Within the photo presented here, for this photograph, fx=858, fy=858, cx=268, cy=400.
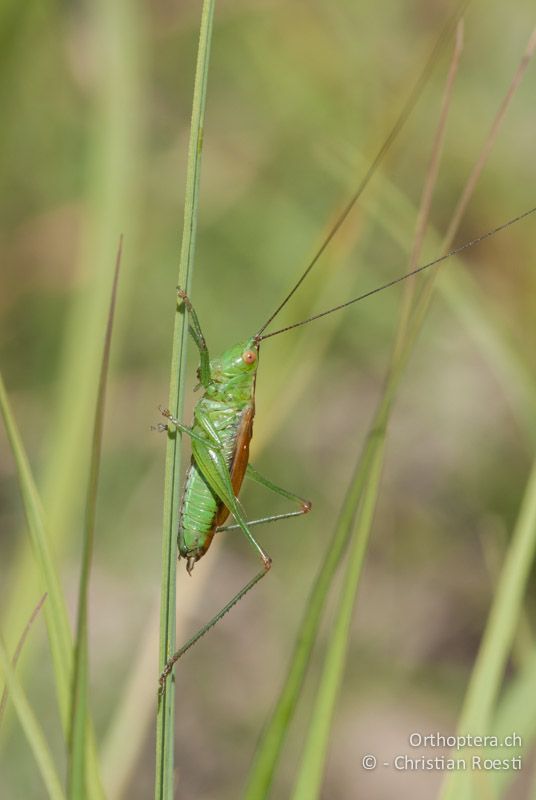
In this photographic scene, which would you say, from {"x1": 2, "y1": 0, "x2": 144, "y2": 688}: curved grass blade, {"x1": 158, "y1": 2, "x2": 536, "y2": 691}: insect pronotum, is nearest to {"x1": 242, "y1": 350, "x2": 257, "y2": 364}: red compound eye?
{"x1": 158, "y1": 2, "x2": 536, "y2": 691}: insect pronotum

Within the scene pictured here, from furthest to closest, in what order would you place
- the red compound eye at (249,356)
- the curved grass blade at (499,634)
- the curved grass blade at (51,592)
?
the red compound eye at (249,356)
the curved grass blade at (499,634)
the curved grass blade at (51,592)

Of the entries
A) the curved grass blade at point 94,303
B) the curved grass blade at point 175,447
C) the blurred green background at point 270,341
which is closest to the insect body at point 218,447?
the curved grass blade at point 94,303

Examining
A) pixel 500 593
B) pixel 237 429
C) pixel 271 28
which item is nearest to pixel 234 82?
Result: pixel 271 28

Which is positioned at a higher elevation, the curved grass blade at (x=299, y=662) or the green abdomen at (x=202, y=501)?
the green abdomen at (x=202, y=501)

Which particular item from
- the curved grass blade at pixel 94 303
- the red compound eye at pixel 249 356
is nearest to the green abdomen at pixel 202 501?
the red compound eye at pixel 249 356

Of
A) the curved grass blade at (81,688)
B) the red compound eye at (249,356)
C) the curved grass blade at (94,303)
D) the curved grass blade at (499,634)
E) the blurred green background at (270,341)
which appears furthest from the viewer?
the blurred green background at (270,341)

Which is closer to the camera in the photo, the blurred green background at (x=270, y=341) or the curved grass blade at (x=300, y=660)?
the curved grass blade at (x=300, y=660)

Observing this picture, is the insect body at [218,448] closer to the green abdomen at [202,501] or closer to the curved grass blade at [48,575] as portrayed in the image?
the green abdomen at [202,501]

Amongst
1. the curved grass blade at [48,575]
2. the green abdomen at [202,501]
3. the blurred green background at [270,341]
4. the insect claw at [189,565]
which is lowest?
the curved grass blade at [48,575]

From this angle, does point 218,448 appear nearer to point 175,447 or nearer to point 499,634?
point 175,447
